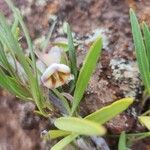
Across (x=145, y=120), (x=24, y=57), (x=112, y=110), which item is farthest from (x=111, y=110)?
(x=24, y=57)

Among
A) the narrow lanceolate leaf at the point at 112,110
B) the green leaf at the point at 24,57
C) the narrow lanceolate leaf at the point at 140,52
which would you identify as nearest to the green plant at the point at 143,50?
the narrow lanceolate leaf at the point at 140,52

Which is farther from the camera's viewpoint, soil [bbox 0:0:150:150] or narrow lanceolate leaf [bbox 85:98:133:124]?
soil [bbox 0:0:150:150]

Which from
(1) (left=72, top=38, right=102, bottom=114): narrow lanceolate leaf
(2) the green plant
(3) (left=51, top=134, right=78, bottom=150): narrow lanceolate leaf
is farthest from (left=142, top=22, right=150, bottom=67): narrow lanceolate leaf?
(3) (left=51, top=134, right=78, bottom=150): narrow lanceolate leaf

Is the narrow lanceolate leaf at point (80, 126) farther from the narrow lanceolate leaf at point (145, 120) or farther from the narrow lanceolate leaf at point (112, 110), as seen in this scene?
the narrow lanceolate leaf at point (145, 120)

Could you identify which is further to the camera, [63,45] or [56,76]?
[63,45]

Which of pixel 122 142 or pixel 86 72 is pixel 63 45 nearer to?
pixel 86 72

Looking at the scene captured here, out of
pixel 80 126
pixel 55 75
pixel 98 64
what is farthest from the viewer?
pixel 98 64

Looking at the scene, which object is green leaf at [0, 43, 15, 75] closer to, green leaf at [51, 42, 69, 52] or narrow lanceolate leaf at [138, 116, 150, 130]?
green leaf at [51, 42, 69, 52]

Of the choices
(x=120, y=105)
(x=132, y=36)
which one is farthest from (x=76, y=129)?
(x=132, y=36)
